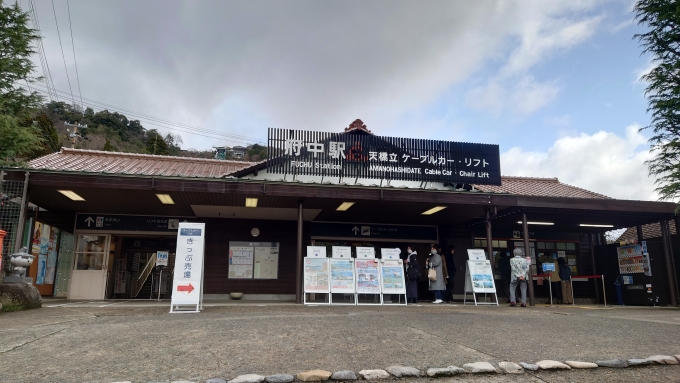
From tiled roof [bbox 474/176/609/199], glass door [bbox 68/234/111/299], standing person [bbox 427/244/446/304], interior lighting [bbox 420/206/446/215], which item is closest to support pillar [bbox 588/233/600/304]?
tiled roof [bbox 474/176/609/199]

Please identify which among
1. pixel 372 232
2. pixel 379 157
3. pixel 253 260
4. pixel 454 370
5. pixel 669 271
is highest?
pixel 379 157

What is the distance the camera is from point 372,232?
15.7 meters

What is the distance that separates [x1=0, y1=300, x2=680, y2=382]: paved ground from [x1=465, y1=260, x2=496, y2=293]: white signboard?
14.1ft

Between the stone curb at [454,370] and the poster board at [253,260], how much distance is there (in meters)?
11.2

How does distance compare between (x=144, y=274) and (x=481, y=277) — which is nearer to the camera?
(x=481, y=277)

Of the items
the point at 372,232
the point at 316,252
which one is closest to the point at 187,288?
the point at 316,252

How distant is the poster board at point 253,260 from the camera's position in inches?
580

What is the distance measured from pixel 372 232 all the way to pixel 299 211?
4859 mm

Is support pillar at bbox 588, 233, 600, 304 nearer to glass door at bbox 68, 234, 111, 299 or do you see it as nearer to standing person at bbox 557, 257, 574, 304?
standing person at bbox 557, 257, 574, 304

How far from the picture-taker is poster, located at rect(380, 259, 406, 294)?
11227mm

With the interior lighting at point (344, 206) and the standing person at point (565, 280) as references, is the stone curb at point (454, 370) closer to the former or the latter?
the interior lighting at point (344, 206)

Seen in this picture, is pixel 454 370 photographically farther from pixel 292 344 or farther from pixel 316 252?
pixel 316 252

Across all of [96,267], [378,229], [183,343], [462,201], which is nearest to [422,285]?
[378,229]

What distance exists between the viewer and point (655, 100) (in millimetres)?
11344
